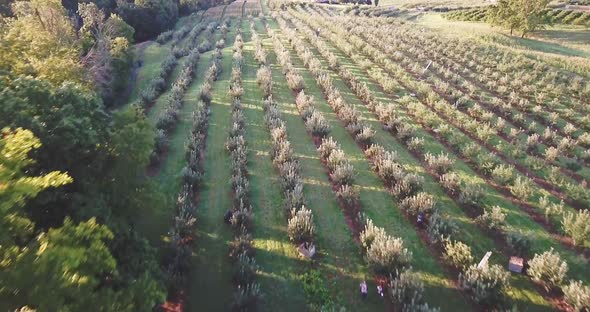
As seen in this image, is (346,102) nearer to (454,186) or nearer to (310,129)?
(310,129)

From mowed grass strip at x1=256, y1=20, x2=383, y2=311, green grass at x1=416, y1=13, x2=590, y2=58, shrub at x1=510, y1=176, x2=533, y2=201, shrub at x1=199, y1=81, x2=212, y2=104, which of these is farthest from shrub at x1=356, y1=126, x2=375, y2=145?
green grass at x1=416, y1=13, x2=590, y2=58

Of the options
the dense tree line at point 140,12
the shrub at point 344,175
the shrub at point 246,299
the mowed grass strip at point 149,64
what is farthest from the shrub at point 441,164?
the dense tree line at point 140,12

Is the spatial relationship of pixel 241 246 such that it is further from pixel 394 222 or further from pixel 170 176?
pixel 170 176

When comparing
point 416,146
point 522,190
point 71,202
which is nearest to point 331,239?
point 71,202

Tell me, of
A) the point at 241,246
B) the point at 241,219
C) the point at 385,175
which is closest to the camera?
the point at 241,246

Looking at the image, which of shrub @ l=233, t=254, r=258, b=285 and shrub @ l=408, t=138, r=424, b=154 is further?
shrub @ l=408, t=138, r=424, b=154

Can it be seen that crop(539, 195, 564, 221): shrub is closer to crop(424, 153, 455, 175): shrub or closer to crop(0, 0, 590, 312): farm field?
crop(0, 0, 590, 312): farm field
